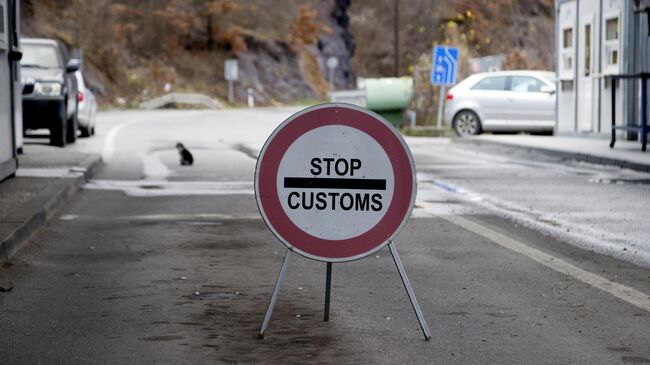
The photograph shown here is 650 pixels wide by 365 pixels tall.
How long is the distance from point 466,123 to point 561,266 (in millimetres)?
22681

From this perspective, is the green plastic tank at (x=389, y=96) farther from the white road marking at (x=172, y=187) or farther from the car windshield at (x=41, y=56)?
the white road marking at (x=172, y=187)

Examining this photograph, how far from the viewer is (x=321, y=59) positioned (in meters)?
94.1

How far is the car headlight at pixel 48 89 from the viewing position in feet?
80.8

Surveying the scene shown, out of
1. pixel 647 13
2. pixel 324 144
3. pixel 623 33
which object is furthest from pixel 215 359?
pixel 623 33

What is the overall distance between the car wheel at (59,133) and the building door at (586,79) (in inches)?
426

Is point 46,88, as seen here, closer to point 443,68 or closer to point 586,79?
point 586,79


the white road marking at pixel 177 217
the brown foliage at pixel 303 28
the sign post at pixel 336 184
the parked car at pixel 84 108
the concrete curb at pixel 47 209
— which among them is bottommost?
the white road marking at pixel 177 217

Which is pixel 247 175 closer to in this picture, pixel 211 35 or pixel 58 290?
pixel 58 290

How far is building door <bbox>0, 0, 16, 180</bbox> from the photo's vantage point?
51.9ft

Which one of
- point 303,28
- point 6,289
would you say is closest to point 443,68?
point 6,289

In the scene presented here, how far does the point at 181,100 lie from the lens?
7444 cm

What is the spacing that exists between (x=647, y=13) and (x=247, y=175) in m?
9.51

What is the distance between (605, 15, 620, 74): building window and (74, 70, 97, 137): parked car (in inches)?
429

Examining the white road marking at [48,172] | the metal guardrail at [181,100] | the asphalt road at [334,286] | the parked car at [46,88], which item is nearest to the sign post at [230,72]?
the metal guardrail at [181,100]
